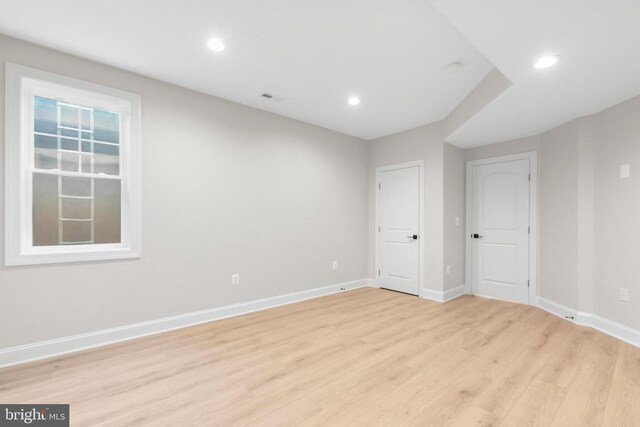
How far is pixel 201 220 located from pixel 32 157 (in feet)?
4.99

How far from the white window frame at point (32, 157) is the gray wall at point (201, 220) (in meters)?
0.07

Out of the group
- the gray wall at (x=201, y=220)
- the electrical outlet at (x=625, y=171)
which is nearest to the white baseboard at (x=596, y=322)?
the electrical outlet at (x=625, y=171)

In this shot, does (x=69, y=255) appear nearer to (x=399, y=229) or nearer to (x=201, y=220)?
(x=201, y=220)

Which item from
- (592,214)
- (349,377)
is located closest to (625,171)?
(592,214)

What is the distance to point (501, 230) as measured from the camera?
4.46 meters

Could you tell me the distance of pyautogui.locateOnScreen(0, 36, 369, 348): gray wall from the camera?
102 inches

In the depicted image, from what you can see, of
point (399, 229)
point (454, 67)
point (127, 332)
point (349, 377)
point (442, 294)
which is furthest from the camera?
point (399, 229)

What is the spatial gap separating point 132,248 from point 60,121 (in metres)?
1.32

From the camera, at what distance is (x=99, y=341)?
2775 mm

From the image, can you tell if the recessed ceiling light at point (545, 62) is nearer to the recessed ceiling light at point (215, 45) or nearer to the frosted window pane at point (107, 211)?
Answer: the recessed ceiling light at point (215, 45)

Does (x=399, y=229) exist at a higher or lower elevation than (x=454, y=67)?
lower

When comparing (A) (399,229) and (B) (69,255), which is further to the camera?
(A) (399,229)

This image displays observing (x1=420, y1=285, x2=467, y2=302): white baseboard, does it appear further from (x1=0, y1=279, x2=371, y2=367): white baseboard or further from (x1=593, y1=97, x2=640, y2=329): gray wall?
(x1=0, y1=279, x2=371, y2=367): white baseboard

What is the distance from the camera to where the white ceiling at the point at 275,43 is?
2078 mm
